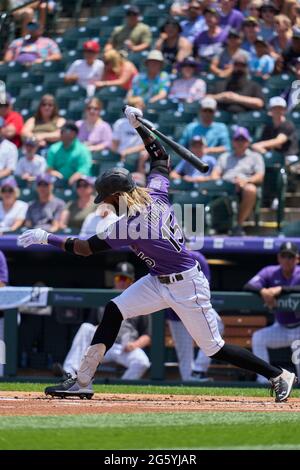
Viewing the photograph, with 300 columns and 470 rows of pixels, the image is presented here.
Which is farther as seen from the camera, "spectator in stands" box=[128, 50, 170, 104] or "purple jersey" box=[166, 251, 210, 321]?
"spectator in stands" box=[128, 50, 170, 104]

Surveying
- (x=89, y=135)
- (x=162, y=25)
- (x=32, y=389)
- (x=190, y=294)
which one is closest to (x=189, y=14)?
(x=162, y=25)

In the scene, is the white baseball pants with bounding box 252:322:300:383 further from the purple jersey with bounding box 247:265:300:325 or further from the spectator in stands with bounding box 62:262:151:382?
the spectator in stands with bounding box 62:262:151:382

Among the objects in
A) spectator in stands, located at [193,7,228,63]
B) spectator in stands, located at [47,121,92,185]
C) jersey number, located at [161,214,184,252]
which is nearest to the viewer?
jersey number, located at [161,214,184,252]

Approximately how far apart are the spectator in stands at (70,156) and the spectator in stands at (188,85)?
1.38 meters

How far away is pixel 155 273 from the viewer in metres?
7.97

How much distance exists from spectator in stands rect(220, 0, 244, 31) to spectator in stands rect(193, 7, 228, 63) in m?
0.07

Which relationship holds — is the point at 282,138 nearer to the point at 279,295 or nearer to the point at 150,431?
the point at 279,295

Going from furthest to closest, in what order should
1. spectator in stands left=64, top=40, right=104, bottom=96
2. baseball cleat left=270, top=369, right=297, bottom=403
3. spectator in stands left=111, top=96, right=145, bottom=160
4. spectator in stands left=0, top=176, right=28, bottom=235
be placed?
spectator in stands left=64, top=40, right=104, bottom=96 < spectator in stands left=111, top=96, right=145, bottom=160 < spectator in stands left=0, top=176, right=28, bottom=235 < baseball cleat left=270, top=369, right=297, bottom=403

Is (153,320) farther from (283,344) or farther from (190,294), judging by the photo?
(190,294)

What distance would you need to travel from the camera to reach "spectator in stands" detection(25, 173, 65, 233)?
505 inches

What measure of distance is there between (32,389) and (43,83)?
24.6ft

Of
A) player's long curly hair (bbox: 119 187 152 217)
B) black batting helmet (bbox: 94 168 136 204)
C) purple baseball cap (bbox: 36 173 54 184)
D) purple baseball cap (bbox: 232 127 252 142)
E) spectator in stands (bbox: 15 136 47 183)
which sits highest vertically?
black batting helmet (bbox: 94 168 136 204)

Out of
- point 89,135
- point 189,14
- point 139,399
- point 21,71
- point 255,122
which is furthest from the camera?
point 21,71

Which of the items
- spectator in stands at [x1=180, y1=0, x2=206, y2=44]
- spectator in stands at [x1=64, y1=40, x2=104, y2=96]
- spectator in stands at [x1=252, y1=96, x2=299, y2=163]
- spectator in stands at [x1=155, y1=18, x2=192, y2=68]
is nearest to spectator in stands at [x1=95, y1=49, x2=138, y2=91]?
spectator in stands at [x1=64, y1=40, x2=104, y2=96]
